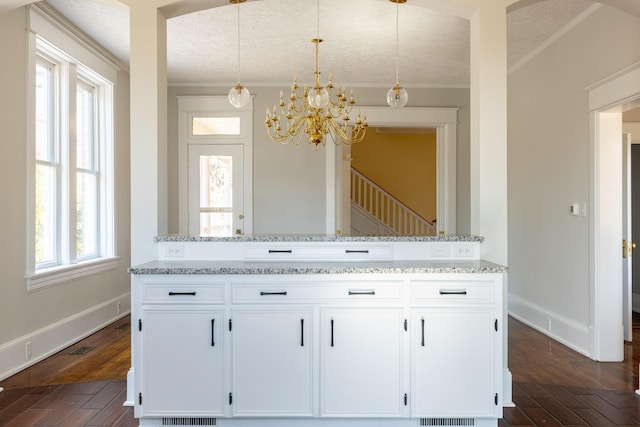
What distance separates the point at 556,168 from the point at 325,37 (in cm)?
264

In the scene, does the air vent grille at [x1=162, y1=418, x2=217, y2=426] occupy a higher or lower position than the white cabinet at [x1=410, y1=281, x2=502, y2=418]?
lower

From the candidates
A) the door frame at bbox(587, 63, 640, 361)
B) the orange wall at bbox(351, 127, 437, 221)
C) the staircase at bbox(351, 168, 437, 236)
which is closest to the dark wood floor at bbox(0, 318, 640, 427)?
the door frame at bbox(587, 63, 640, 361)

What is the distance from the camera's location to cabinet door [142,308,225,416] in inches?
107

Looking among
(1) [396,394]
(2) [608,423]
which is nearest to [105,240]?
(1) [396,394]

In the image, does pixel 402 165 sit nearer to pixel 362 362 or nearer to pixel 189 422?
pixel 362 362

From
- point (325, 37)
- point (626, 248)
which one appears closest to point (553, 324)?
point (626, 248)

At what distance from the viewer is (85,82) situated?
5.09 m

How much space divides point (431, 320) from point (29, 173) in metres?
3.37

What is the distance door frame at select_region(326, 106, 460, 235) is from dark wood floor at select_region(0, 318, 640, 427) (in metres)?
2.41

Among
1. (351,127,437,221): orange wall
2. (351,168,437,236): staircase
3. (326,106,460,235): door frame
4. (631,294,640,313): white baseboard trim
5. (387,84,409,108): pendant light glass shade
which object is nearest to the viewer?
(387,84,409,108): pendant light glass shade

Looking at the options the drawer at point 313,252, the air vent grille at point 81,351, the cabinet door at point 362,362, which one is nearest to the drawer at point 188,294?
the drawer at point 313,252

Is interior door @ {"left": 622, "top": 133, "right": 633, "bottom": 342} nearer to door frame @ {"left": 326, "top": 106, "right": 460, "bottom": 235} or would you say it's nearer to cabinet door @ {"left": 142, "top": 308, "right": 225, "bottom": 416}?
door frame @ {"left": 326, "top": 106, "right": 460, "bottom": 235}

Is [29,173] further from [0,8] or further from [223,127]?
[223,127]

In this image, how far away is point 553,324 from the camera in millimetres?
4820
